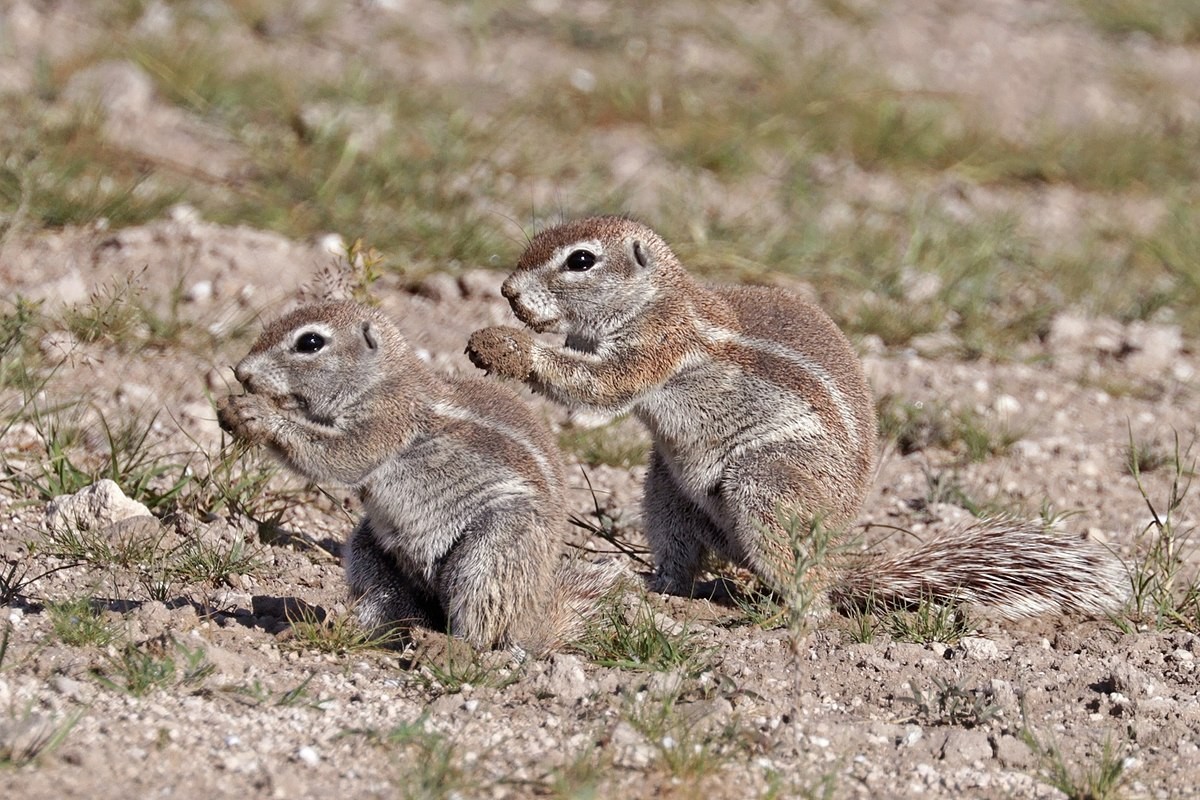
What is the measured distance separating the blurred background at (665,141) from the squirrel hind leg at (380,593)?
2.23m

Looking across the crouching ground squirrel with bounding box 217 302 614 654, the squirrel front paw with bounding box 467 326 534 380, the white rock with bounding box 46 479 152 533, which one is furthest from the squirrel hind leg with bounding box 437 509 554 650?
the white rock with bounding box 46 479 152 533

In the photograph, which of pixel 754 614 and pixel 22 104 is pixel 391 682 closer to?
pixel 754 614

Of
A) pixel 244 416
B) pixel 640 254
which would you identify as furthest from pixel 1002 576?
pixel 244 416

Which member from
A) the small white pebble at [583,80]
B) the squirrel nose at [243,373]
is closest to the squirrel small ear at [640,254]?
the squirrel nose at [243,373]

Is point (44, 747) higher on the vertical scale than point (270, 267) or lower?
higher

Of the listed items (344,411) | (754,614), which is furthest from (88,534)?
(754,614)

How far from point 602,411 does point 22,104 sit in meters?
4.40

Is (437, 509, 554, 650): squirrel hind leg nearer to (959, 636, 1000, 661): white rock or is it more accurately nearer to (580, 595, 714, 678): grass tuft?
(580, 595, 714, 678): grass tuft

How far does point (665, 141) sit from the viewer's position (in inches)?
353

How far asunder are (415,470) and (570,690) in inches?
31.8

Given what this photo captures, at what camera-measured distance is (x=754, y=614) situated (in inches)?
186

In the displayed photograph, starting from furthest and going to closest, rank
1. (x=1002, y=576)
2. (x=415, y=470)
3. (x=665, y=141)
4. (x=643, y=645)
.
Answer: (x=665, y=141) < (x=1002, y=576) < (x=415, y=470) < (x=643, y=645)

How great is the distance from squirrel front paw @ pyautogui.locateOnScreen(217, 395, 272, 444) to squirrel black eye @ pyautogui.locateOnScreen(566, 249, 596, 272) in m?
1.12

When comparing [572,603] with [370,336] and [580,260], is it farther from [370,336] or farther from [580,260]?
[580,260]
